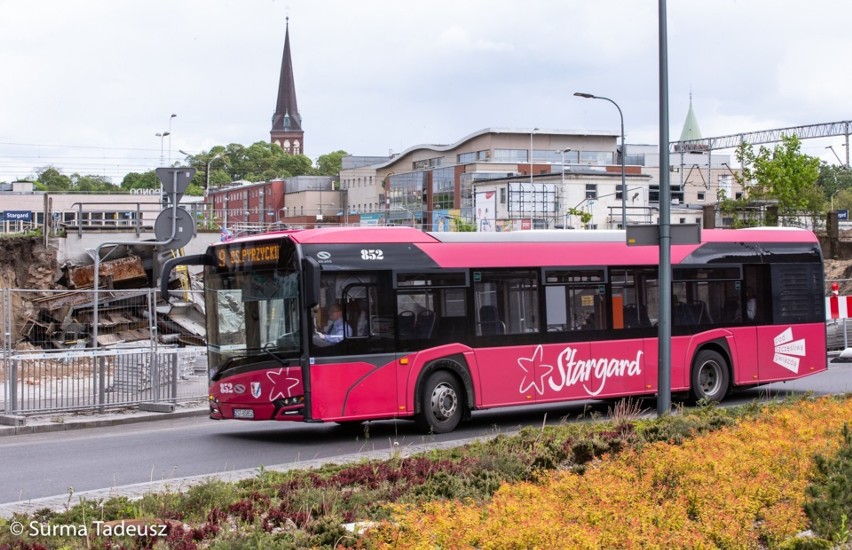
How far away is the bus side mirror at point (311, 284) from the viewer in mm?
14273

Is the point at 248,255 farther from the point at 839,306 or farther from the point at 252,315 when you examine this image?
the point at 839,306

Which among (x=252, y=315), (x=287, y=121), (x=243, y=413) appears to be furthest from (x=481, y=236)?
(x=287, y=121)

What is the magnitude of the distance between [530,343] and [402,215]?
338 feet

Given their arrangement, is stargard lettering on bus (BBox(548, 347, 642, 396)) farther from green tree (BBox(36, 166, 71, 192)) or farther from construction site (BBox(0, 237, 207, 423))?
green tree (BBox(36, 166, 71, 192))

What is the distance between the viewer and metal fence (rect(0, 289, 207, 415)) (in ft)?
59.7

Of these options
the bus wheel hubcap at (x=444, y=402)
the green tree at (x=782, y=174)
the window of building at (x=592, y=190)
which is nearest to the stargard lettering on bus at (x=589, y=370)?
the bus wheel hubcap at (x=444, y=402)

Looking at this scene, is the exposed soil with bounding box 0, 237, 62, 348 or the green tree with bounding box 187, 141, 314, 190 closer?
the exposed soil with bounding box 0, 237, 62, 348

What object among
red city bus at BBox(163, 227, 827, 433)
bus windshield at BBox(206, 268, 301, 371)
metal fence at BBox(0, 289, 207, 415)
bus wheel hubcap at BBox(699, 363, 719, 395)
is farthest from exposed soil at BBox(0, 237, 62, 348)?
bus wheel hubcap at BBox(699, 363, 719, 395)

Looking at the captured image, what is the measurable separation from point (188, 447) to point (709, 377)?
9.34 m

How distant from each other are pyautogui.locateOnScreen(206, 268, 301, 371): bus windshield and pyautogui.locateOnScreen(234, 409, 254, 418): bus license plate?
716mm

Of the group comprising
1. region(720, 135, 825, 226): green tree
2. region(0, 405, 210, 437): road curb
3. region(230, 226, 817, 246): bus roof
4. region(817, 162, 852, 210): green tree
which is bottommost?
region(0, 405, 210, 437): road curb

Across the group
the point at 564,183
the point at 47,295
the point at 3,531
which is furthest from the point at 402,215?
the point at 3,531

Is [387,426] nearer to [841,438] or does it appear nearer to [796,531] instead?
[841,438]

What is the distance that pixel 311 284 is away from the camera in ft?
47.0
